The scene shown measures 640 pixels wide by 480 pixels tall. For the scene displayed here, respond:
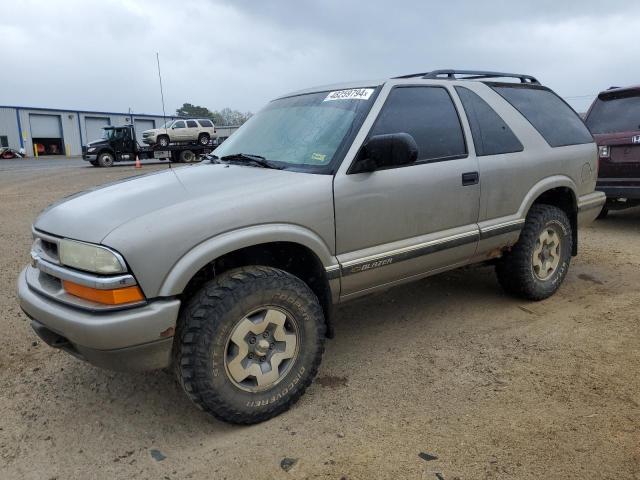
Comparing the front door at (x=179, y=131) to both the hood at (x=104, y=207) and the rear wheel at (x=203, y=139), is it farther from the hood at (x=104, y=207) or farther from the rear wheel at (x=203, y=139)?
the hood at (x=104, y=207)

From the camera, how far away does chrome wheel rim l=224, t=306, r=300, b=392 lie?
2.60 m

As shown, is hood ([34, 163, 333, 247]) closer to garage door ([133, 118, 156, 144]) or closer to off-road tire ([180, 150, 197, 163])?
off-road tire ([180, 150, 197, 163])

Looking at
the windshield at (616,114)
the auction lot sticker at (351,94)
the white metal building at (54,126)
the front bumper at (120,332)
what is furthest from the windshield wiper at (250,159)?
the white metal building at (54,126)

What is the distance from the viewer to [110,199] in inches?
108

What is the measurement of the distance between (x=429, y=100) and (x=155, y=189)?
6.39 ft

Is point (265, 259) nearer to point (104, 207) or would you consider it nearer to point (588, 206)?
point (104, 207)

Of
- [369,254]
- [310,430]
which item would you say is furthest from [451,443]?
[369,254]

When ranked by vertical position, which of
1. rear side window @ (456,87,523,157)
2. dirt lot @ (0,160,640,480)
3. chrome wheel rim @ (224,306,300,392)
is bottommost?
dirt lot @ (0,160,640,480)

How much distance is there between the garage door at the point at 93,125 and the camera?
53.5m

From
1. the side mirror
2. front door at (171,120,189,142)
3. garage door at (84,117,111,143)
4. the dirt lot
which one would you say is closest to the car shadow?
the dirt lot

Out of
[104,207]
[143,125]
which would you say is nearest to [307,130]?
[104,207]

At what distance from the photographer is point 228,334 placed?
2541 millimetres

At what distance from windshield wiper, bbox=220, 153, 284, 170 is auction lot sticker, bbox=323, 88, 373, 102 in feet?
2.09

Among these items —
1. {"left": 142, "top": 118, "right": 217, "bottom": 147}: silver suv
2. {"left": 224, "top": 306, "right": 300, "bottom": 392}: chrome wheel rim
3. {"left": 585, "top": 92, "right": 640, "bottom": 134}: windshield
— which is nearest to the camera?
{"left": 224, "top": 306, "right": 300, "bottom": 392}: chrome wheel rim
